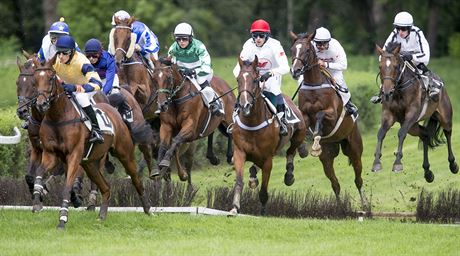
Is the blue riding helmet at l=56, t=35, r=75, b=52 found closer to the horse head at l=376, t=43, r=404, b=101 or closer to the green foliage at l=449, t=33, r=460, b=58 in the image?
the horse head at l=376, t=43, r=404, b=101

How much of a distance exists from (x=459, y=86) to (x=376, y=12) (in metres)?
18.9

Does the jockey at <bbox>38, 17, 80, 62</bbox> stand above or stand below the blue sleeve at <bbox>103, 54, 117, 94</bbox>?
above

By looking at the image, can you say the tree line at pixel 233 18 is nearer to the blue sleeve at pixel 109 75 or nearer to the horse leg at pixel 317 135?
the horse leg at pixel 317 135

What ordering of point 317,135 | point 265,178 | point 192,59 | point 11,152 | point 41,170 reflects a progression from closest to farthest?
point 41,170, point 265,178, point 317,135, point 192,59, point 11,152

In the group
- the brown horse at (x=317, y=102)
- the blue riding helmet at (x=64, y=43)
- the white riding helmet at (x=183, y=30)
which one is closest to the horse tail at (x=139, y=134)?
the blue riding helmet at (x=64, y=43)

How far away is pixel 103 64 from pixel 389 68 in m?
4.33

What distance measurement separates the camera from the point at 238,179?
659 inches

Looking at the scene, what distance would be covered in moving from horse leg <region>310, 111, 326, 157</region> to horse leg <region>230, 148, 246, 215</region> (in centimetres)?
175

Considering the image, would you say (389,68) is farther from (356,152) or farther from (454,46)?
(454,46)

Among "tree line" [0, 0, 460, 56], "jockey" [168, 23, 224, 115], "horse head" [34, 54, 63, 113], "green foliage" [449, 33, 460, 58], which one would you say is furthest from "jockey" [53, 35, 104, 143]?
"green foliage" [449, 33, 460, 58]

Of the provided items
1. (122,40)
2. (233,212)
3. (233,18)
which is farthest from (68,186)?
(233,18)

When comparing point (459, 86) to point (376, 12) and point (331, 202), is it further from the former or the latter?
point (331, 202)

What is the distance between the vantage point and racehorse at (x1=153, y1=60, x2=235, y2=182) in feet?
60.3

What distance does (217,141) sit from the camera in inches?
959
